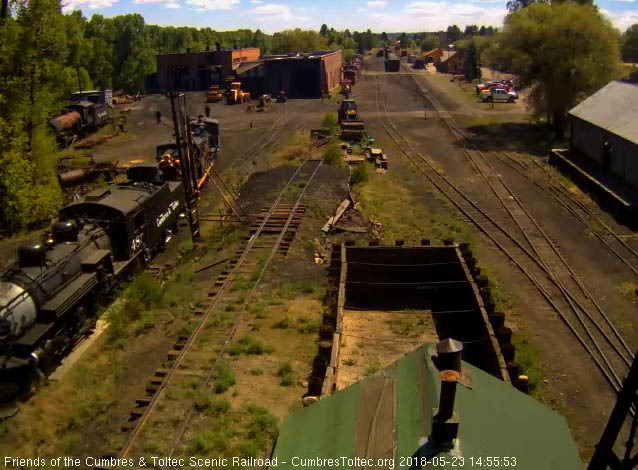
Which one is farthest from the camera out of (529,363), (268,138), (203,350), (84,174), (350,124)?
(268,138)

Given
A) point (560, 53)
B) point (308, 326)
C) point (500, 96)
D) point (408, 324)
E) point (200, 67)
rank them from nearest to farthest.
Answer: point (308, 326) → point (408, 324) → point (560, 53) → point (500, 96) → point (200, 67)

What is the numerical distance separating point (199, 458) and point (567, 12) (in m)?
36.0

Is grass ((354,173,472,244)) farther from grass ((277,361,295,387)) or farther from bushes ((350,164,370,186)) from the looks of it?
grass ((277,361,295,387))

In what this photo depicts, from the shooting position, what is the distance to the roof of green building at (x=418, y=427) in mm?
4570

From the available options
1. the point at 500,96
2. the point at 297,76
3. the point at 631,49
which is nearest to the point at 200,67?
the point at 297,76

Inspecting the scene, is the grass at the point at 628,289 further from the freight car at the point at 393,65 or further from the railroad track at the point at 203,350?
the freight car at the point at 393,65

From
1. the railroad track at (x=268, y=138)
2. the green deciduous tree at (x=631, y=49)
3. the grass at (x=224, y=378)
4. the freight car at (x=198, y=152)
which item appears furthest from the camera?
the green deciduous tree at (x=631, y=49)

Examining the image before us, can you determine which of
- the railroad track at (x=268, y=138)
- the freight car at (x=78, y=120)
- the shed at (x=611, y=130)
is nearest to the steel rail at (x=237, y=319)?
the railroad track at (x=268, y=138)

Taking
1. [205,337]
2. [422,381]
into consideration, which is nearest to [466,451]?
[422,381]

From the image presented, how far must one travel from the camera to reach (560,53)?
34.0 m

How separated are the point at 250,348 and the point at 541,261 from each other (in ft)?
33.1

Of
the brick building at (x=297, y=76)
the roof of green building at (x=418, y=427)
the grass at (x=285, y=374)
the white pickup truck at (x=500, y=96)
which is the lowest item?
the grass at (x=285, y=374)

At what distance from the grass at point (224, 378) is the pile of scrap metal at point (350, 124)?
27.2m

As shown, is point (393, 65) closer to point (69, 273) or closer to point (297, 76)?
point (297, 76)
